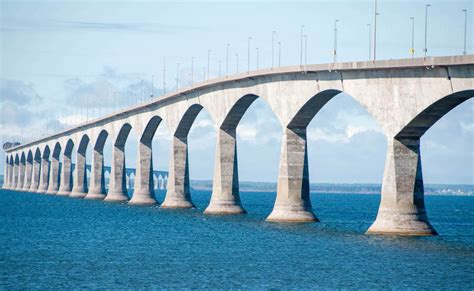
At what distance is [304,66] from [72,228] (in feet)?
62.8

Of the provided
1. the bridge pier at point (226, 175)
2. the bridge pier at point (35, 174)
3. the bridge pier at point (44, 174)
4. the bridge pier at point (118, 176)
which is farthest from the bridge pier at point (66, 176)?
the bridge pier at point (226, 175)

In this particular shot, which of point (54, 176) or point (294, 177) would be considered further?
point (54, 176)

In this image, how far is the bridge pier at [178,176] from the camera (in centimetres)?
8762

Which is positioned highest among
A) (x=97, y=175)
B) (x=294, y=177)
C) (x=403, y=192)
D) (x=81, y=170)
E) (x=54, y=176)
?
(x=294, y=177)

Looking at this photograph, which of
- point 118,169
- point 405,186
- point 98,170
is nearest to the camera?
point 405,186

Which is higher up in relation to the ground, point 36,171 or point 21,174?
point 36,171

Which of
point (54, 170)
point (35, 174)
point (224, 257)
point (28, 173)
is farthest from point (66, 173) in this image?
point (224, 257)

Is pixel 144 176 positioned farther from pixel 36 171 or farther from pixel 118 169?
pixel 36 171

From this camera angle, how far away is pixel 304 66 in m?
61.4

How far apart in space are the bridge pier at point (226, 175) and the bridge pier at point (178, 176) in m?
11.4

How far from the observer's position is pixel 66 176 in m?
142

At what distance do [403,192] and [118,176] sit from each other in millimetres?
62875

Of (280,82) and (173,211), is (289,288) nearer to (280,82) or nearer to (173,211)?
(280,82)

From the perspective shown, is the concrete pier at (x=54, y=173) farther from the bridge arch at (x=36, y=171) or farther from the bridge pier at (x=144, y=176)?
the bridge pier at (x=144, y=176)
